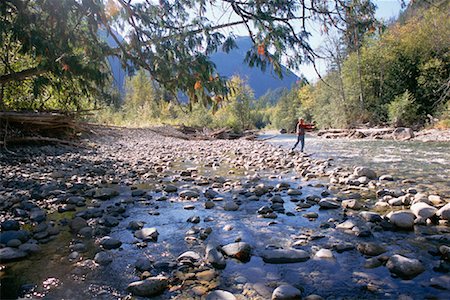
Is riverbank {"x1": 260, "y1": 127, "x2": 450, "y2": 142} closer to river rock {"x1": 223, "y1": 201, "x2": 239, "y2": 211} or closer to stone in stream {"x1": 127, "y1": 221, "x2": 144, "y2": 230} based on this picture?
river rock {"x1": 223, "y1": 201, "x2": 239, "y2": 211}

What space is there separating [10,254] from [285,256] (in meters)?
2.04

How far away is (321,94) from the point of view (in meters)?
37.5

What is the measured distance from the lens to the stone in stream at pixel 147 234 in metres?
2.67

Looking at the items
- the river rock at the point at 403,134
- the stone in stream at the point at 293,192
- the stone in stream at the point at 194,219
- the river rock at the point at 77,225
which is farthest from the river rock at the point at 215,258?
the river rock at the point at 403,134

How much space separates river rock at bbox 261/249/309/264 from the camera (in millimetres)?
2248

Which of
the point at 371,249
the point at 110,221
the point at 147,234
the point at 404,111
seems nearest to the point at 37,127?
the point at 110,221

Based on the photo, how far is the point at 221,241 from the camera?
265 centimetres

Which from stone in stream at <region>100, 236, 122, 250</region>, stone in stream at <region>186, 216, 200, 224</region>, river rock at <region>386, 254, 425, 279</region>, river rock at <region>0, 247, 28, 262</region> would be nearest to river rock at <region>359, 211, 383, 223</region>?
river rock at <region>386, 254, 425, 279</region>

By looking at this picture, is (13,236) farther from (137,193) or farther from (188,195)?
(188,195)

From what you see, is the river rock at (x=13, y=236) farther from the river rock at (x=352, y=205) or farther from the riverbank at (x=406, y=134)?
the riverbank at (x=406, y=134)

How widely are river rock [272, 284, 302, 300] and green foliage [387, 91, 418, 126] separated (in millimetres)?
24662

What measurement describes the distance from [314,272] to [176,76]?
3023mm

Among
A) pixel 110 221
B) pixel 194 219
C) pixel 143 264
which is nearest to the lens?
pixel 143 264

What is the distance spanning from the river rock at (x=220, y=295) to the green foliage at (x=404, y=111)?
2488 centimetres
